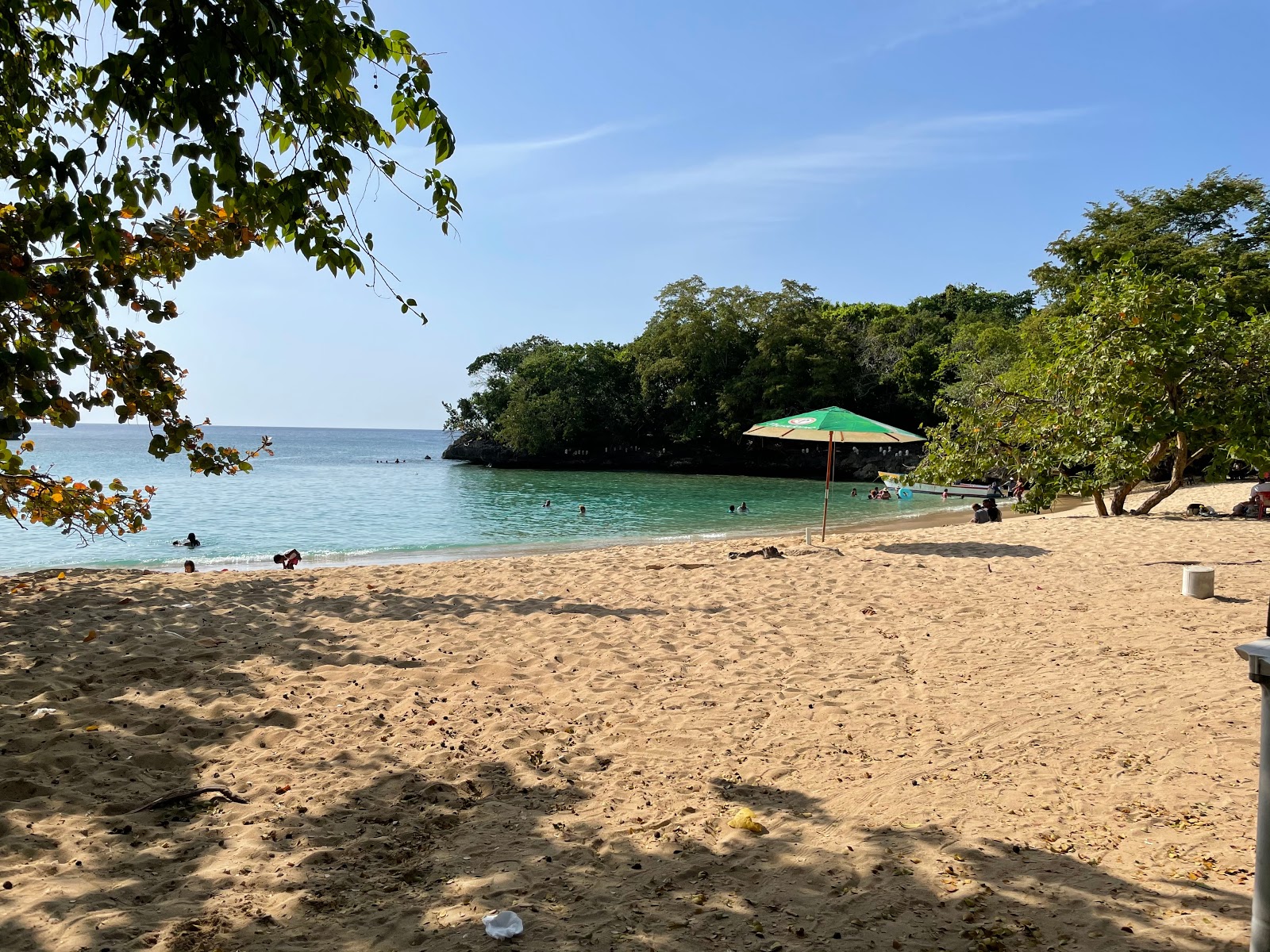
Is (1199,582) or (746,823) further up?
(1199,582)

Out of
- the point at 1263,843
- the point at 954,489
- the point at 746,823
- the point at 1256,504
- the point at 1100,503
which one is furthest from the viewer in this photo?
the point at 954,489

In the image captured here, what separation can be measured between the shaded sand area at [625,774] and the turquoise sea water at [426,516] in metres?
11.1

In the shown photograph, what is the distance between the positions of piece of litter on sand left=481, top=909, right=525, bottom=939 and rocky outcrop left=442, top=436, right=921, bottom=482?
4348cm

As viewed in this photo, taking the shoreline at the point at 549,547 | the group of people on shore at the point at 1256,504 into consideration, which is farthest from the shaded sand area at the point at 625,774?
the group of people on shore at the point at 1256,504

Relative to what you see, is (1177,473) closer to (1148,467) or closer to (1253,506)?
(1148,467)

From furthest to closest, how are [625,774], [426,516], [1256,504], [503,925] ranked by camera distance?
1. [426,516]
2. [1256,504]
3. [625,774]
4. [503,925]

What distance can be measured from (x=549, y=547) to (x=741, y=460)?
120 feet

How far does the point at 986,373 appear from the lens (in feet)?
120

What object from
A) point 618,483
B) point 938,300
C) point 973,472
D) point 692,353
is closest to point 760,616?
point 973,472

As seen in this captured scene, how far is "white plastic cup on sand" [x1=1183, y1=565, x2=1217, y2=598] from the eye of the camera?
25.3 ft

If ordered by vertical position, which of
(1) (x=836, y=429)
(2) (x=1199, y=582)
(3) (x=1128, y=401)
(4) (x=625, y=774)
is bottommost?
(4) (x=625, y=774)

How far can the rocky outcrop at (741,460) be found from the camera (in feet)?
160

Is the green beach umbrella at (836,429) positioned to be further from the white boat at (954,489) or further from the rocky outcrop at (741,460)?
the rocky outcrop at (741,460)

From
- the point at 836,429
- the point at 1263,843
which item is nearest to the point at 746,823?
the point at 1263,843
